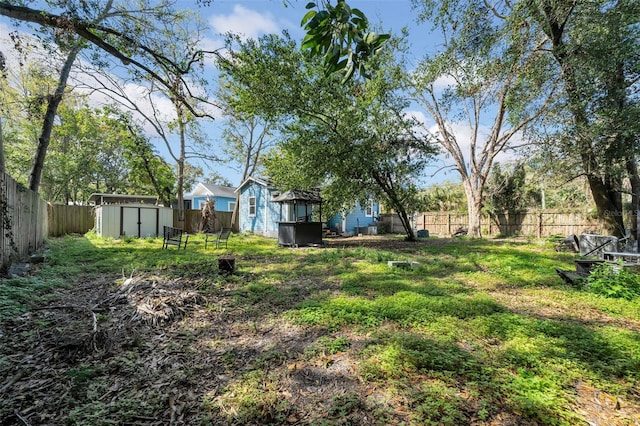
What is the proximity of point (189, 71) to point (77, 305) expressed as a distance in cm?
607

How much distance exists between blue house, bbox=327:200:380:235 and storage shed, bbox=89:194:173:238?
9739 mm

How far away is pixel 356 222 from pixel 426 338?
17309 millimetres

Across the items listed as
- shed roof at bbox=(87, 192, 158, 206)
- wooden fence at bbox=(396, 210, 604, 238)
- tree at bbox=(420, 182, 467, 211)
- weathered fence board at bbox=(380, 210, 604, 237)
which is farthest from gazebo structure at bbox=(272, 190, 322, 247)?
tree at bbox=(420, 182, 467, 211)

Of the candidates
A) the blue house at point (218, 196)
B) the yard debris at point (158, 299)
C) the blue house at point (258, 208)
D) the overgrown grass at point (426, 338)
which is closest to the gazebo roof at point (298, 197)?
the blue house at point (258, 208)

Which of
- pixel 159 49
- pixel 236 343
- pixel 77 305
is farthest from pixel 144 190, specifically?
pixel 236 343

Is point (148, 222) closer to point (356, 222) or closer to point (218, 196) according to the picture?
point (218, 196)

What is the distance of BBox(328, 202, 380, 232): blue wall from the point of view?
19281 millimetres

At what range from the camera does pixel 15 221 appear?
19.4 ft

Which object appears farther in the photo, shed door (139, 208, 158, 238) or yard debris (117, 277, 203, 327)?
shed door (139, 208, 158, 238)

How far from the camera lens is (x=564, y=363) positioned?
2.63 meters

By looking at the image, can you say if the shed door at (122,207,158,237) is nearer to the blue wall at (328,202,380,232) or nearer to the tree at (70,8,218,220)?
the tree at (70,8,218,220)

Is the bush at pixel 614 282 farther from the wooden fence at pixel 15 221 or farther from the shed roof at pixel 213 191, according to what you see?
the shed roof at pixel 213 191

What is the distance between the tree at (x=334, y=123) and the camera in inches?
375

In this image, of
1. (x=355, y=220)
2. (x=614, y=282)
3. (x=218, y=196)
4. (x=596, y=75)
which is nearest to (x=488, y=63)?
(x=596, y=75)
